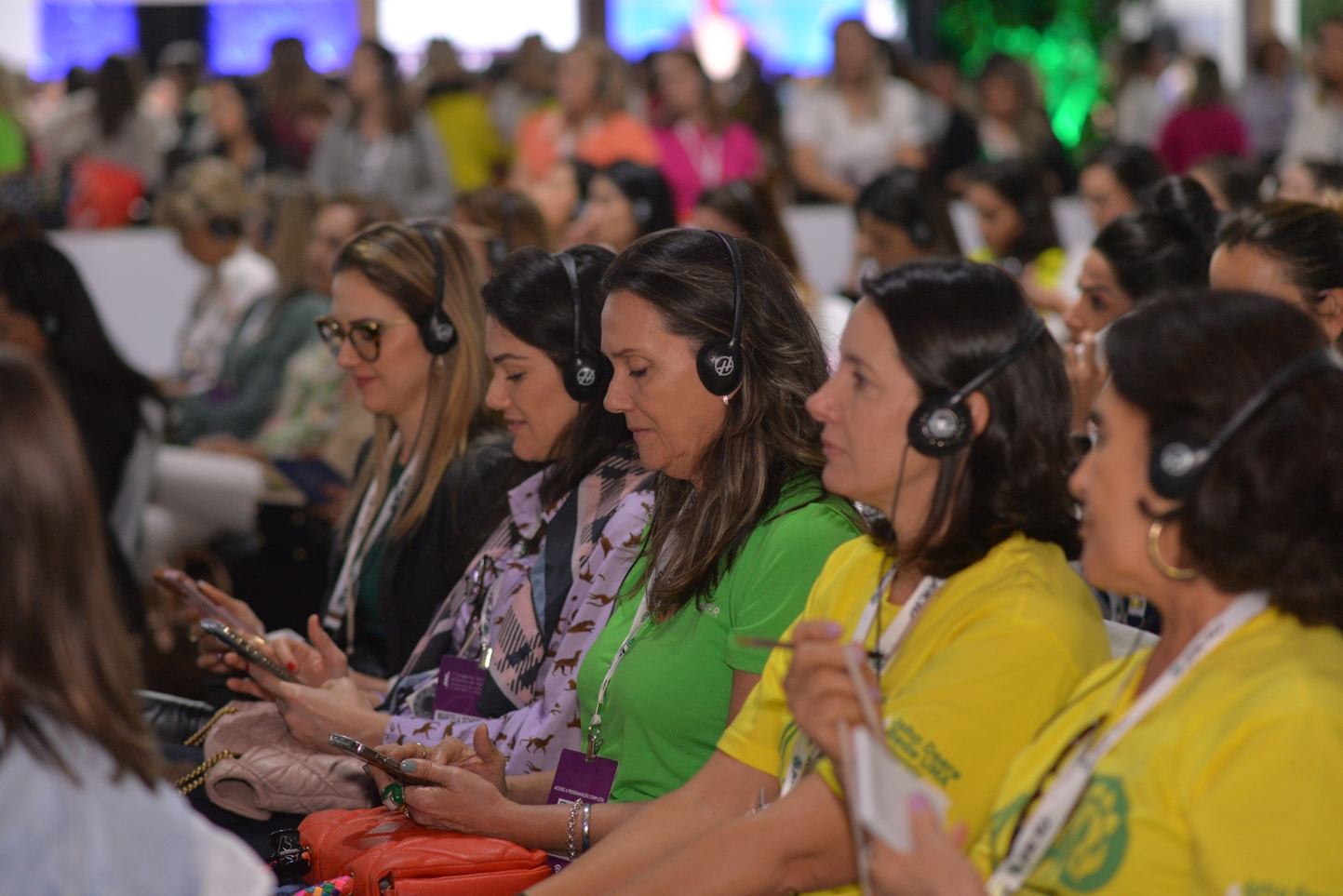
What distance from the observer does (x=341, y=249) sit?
3031mm

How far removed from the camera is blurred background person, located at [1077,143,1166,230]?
16.5ft

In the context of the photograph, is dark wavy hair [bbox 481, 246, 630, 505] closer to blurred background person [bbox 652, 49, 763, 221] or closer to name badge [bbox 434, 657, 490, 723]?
name badge [bbox 434, 657, 490, 723]

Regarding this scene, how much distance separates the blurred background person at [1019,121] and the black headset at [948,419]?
6.11 m

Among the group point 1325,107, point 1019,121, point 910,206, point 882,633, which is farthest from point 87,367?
point 1325,107

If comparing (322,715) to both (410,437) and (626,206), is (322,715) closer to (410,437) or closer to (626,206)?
(410,437)

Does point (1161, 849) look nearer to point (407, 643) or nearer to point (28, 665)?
point (28, 665)

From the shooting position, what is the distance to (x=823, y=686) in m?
1.40

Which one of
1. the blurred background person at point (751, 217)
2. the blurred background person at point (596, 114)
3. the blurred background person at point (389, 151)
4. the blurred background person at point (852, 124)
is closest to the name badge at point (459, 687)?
the blurred background person at point (751, 217)

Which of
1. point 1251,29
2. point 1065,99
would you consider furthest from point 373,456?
point 1251,29

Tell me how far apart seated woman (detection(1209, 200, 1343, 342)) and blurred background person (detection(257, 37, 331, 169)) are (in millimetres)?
6699

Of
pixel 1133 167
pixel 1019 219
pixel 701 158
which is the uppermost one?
pixel 1133 167

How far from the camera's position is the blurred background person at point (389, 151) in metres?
7.00

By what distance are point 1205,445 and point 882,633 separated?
18.7 inches

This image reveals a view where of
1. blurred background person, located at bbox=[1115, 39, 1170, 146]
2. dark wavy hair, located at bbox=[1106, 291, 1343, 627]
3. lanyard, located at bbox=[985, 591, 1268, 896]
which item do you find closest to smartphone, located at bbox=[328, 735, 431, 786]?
lanyard, located at bbox=[985, 591, 1268, 896]
